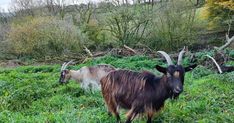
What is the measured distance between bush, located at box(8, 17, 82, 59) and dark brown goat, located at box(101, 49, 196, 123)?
18.7 m

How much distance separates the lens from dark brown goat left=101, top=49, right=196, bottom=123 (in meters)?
6.72

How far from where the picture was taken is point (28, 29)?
27.5 meters

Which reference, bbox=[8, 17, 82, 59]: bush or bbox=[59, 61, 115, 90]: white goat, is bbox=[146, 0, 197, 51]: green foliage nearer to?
bbox=[8, 17, 82, 59]: bush

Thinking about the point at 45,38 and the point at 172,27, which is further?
the point at 45,38

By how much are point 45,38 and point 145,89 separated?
2070 centimetres

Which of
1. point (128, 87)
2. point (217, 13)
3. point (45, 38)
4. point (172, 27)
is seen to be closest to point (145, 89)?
point (128, 87)

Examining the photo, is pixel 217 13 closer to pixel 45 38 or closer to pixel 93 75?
pixel 45 38

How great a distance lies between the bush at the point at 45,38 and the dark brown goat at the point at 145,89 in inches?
736

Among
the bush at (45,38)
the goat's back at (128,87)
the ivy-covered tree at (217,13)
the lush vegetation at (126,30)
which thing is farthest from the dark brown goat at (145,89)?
the ivy-covered tree at (217,13)

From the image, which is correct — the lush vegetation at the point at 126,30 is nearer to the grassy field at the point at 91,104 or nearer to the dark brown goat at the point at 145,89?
the grassy field at the point at 91,104

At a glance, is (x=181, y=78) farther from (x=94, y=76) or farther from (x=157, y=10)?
(x=157, y=10)

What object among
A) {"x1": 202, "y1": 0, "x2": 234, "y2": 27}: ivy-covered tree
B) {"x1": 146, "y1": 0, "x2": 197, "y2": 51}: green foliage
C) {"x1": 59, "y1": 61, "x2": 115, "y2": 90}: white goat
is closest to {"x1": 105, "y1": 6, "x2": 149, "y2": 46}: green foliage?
{"x1": 146, "y1": 0, "x2": 197, "y2": 51}: green foliage

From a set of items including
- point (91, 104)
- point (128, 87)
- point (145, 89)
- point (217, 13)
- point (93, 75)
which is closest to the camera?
point (145, 89)

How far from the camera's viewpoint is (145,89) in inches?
272
